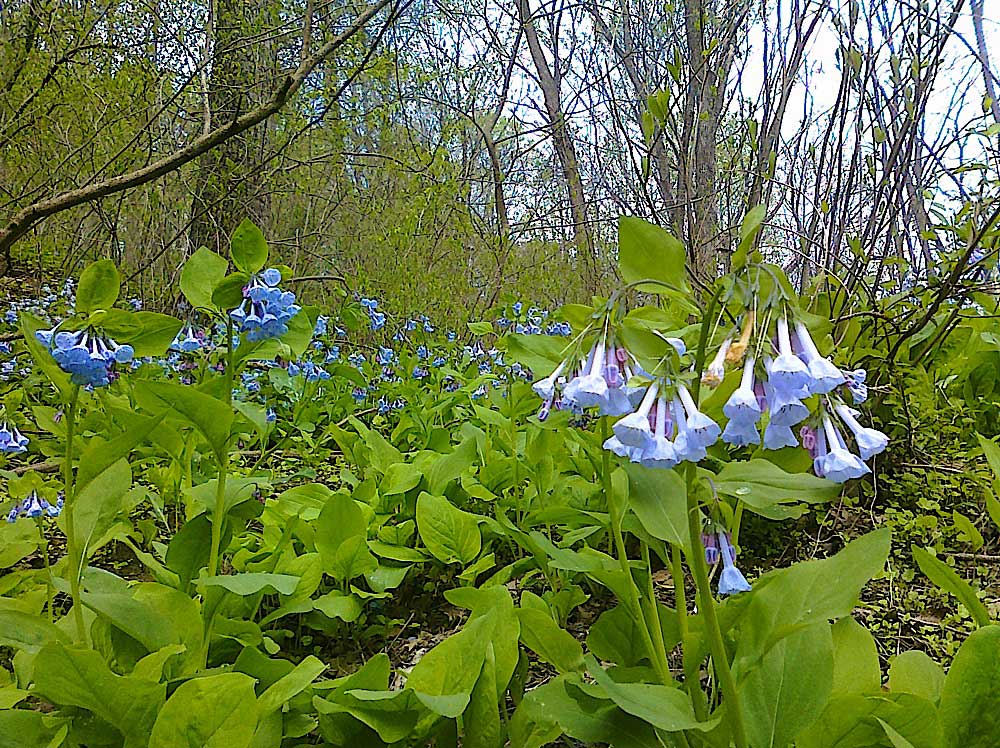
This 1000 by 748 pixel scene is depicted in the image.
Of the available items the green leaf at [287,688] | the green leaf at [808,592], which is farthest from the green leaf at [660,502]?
the green leaf at [287,688]

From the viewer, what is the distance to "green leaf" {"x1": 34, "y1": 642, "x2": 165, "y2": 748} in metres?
0.89

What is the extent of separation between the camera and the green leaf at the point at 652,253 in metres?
0.85

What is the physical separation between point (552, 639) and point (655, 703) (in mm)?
300

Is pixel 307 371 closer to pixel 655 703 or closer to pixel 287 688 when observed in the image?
pixel 287 688

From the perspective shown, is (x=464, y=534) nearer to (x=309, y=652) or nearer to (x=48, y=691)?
(x=309, y=652)

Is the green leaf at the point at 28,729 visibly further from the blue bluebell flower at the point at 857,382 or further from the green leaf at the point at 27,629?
the blue bluebell flower at the point at 857,382

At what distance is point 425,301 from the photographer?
4.82 meters

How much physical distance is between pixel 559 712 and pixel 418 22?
560cm

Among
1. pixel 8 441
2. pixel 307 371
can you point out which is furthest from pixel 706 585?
pixel 307 371

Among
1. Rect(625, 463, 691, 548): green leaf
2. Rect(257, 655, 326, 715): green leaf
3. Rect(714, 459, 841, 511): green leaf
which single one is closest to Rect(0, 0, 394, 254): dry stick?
Rect(257, 655, 326, 715): green leaf

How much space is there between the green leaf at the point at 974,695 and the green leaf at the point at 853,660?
138mm

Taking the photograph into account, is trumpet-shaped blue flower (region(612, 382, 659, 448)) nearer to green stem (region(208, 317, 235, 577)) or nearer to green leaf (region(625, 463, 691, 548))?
green leaf (region(625, 463, 691, 548))

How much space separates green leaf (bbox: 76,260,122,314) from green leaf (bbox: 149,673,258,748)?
1.96 feet

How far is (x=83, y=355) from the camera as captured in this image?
3.39 ft
